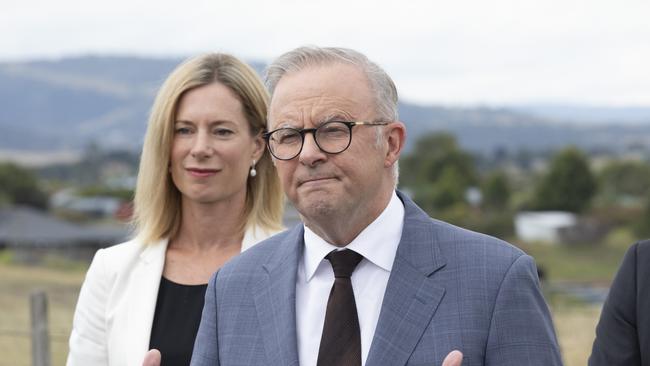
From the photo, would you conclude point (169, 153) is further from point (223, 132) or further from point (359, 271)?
point (359, 271)

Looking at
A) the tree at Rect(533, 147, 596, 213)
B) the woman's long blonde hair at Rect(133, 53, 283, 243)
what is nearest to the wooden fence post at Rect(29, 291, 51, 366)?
the woman's long blonde hair at Rect(133, 53, 283, 243)

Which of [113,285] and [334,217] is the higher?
[334,217]

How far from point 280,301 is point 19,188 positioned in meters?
96.2

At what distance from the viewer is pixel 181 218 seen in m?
4.66

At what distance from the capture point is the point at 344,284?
2.89 meters

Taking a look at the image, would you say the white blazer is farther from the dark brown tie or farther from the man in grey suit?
the dark brown tie

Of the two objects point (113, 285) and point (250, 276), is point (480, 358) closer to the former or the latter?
point (250, 276)

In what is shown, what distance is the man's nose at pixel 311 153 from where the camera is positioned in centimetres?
278

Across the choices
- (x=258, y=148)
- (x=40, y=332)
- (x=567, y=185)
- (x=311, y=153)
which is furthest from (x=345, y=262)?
(x=567, y=185)

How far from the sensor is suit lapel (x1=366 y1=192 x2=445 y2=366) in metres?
2.74

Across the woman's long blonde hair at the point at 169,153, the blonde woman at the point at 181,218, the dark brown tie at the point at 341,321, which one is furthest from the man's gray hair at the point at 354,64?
the blonde woman at the point at 181,218

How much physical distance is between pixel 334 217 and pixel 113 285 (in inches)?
73.0

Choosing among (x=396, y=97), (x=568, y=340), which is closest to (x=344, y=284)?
(x=396, y=97)

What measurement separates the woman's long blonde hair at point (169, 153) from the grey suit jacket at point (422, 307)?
1372mm
